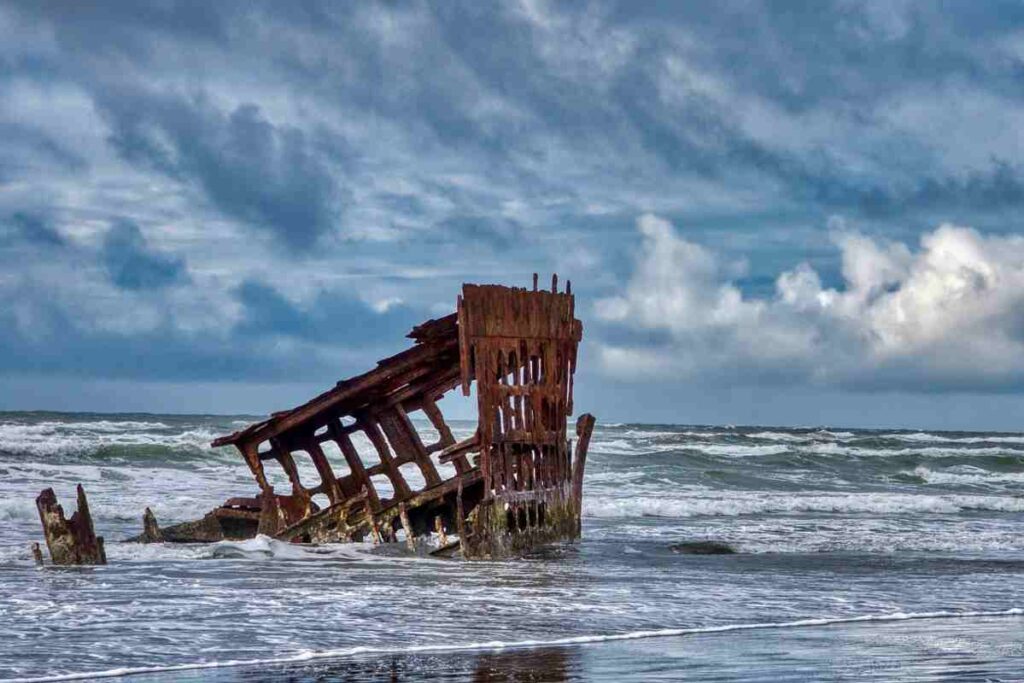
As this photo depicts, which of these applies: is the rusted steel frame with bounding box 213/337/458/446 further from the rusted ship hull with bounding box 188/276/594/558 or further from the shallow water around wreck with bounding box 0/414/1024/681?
the shallow water around wreck with bounding box 0/414/1024/681

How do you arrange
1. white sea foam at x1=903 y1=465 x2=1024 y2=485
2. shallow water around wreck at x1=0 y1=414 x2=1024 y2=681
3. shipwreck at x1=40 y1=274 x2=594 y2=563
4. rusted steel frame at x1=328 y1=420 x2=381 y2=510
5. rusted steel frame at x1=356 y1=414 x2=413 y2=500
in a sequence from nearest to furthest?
1. shallow water around wreck at x1=0 y1=414 x2=1024 y2=681
2. shipwreck at x1=40 y1=274 x2=594 y2=563
3. rusted steel frame at x1=356 y1=414 x2=413 y2=500
4. rusted steel frame at x1=328 y1=420 x2=381 y2=510
5. white sea foam at x1=903 y1=465 x2=1024 y2=485

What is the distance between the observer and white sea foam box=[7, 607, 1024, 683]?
28.1 feet

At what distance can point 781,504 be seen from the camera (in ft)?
90.5

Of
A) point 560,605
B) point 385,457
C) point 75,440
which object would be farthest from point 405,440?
point 75,440

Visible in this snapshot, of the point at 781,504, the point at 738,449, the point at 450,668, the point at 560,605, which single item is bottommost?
the point at 450,668

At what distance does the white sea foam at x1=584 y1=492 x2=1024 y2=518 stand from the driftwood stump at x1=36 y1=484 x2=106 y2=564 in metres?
11.5

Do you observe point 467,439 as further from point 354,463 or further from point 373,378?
point 354,463

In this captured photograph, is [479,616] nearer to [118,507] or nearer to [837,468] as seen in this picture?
[118,507]

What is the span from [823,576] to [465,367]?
14.4ft

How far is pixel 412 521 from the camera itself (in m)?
16.3

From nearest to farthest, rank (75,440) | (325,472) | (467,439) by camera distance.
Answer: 1. (467,439)
2. (325,472)
3. (75,440)

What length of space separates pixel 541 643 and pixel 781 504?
736 inches

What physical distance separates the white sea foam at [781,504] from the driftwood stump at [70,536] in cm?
1155

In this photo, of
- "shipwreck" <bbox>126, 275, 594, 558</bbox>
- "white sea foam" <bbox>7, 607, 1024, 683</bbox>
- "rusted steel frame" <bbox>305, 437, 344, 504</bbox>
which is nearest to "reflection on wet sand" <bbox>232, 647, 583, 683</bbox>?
"white sea foam" <bbox>7, 607, 1024, 683</bbox>
